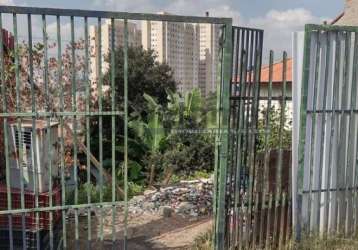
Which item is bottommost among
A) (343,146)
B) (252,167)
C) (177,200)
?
(177,200)

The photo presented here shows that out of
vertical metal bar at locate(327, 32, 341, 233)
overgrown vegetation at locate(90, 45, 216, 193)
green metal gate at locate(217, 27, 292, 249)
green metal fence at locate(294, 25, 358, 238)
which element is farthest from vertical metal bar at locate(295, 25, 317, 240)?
overgrown vegetation at locate(90, 45, 216, 193)

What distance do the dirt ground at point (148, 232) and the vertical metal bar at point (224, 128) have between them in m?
0.67

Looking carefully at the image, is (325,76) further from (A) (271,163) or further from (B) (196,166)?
(B) (196,166)

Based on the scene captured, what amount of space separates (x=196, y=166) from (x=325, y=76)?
6.10 metres

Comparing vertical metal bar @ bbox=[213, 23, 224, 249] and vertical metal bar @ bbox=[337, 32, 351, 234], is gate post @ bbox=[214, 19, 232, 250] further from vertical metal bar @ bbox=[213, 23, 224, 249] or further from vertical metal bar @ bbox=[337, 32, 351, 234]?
vertical metal bar @ bbox=[337, 32, 351, 234]

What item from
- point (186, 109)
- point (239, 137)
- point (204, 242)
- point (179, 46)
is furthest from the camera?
point (179, 46)

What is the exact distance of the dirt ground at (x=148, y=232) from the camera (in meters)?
4.52

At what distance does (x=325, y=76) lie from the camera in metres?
3.83

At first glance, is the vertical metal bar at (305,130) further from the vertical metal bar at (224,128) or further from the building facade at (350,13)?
the building facade at (350,13)

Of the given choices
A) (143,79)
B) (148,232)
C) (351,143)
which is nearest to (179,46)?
(143,79)

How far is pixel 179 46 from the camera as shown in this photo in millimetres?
12719

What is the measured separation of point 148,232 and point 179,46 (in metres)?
8.52

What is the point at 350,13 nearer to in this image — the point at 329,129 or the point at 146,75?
the point at 146,75

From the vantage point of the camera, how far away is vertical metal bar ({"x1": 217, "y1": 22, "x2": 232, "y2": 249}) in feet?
11.3
